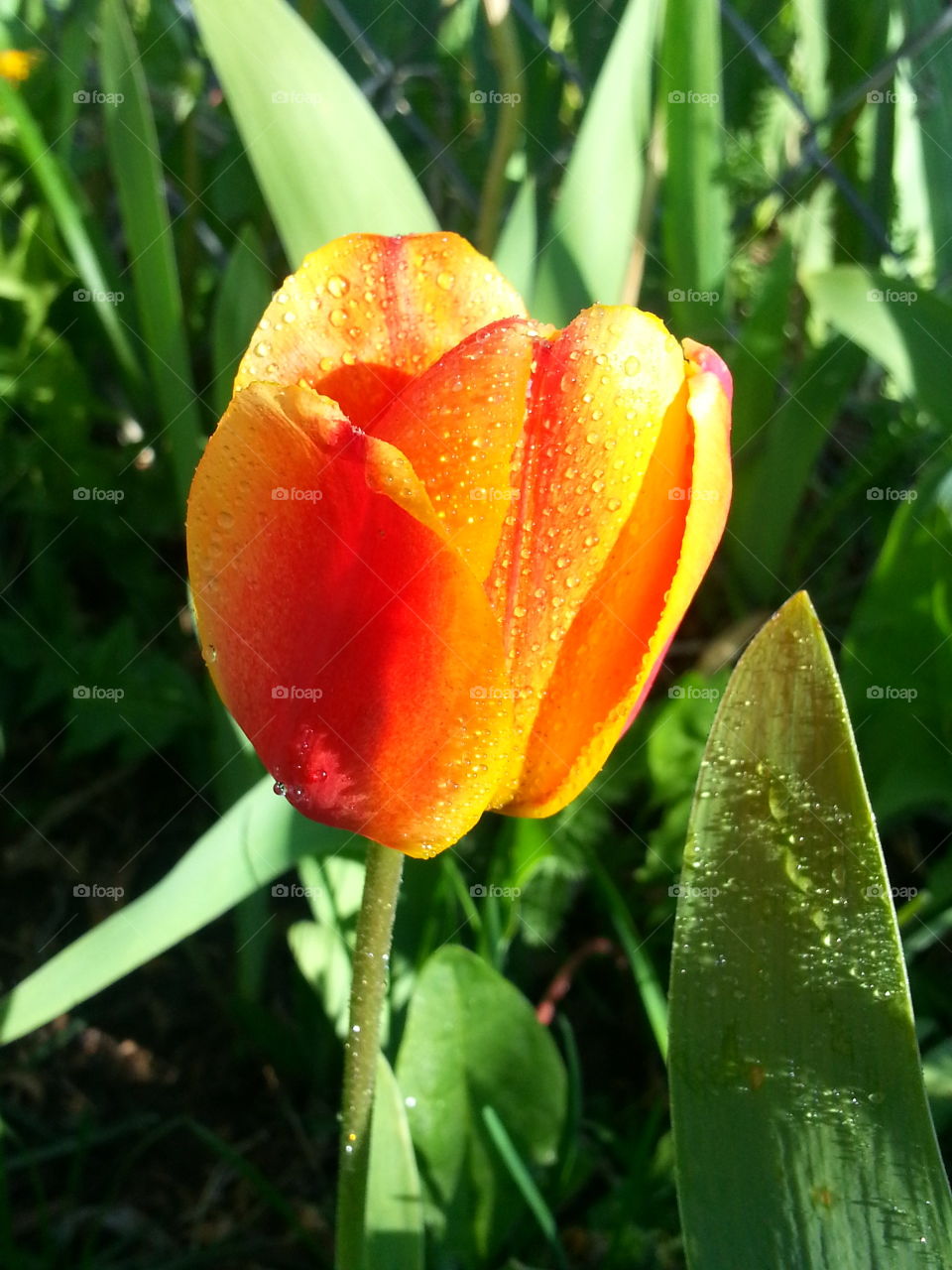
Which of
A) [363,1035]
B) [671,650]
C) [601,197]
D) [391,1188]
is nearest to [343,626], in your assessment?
[363,1035]

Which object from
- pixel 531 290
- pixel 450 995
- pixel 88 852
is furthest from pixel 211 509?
pixel 88 852

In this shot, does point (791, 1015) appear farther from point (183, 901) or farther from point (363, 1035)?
point (183, 901)

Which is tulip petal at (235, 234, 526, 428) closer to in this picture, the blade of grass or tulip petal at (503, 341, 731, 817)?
tulip petal at (503, 341, 731, 817)

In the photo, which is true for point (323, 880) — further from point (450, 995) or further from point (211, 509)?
point (211, 509)

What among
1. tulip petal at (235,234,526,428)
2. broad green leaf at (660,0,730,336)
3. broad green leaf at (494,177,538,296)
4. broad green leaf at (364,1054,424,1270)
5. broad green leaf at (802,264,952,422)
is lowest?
broad green leaf at (364,1054,424,1270)

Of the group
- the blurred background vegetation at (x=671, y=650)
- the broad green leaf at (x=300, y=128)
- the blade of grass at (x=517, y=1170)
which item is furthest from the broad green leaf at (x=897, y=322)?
the blade of grass at (x=517, y=1170)

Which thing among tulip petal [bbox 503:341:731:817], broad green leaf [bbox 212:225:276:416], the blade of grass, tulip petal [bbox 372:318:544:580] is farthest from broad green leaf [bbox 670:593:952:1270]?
broad green leaf [bbox 212:225:276:416]

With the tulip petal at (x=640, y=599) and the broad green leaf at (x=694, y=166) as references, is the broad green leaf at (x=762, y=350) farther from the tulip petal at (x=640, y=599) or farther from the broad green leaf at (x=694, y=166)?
the tulip petal at (x=640, y=599)

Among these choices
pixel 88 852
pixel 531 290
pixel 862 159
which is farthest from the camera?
pixel 862 159
